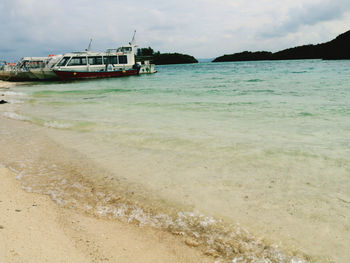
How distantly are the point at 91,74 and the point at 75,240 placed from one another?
3475cm

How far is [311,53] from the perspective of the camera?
129 meters

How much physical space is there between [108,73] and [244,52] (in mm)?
176619

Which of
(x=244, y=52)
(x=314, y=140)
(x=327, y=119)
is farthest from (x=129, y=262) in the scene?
(x=244, y=52)

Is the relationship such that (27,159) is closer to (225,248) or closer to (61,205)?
(61,205)

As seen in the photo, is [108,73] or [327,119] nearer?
[327,119]

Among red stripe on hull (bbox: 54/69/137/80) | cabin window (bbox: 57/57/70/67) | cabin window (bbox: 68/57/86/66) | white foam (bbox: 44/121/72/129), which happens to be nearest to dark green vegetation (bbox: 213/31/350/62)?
red stripe on hull (bbox: 54/69/137/80)

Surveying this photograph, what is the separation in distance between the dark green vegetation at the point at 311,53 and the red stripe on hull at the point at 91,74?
72512 millimetres

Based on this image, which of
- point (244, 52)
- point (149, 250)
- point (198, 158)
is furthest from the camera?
point (244, 52)

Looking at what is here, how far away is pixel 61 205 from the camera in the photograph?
2977mm

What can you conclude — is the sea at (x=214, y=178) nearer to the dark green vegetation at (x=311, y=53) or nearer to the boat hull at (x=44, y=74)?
the boat hull at (x=44, y=74)

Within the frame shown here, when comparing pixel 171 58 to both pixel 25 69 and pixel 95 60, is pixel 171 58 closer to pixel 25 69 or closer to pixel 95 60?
pixel 95 60

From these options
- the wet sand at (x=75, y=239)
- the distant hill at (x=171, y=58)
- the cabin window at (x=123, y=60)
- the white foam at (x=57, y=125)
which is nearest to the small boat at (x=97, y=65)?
the cabin window at (x=123, y=60)

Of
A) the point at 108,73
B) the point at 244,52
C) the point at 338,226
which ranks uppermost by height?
the point at 244,52

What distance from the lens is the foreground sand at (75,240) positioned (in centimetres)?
206
